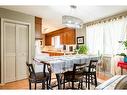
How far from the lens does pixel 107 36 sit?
4398 mm

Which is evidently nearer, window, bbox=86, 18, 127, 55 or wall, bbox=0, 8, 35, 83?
wall, bbox=0, 8, 35, 83

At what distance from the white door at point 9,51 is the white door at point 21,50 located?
12cm

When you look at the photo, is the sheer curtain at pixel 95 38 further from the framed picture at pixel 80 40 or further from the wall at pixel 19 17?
the wall at pixel 19 17

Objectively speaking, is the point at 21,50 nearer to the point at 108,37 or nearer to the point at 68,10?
the point at 68,10

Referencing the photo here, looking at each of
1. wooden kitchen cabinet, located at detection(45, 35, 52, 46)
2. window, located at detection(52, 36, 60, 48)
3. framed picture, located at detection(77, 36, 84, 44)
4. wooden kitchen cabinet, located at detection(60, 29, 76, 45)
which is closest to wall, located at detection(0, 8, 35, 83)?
framed picture, located at detection(77, 36, 84, 44)

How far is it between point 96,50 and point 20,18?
8.96 feet

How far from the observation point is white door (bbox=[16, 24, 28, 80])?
150 inches

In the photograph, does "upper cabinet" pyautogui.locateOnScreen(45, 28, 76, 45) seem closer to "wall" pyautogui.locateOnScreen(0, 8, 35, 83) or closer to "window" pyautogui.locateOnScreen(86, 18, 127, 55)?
"window" pyautogui.locateOnScreen(86, 18, 127, 55)

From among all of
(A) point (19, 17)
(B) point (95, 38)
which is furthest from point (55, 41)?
(A) point (19, 17)

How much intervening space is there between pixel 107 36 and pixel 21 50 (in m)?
2.72

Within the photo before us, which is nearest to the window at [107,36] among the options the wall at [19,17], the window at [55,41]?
the wall at [19,17]

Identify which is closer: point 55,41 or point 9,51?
point 9,51
